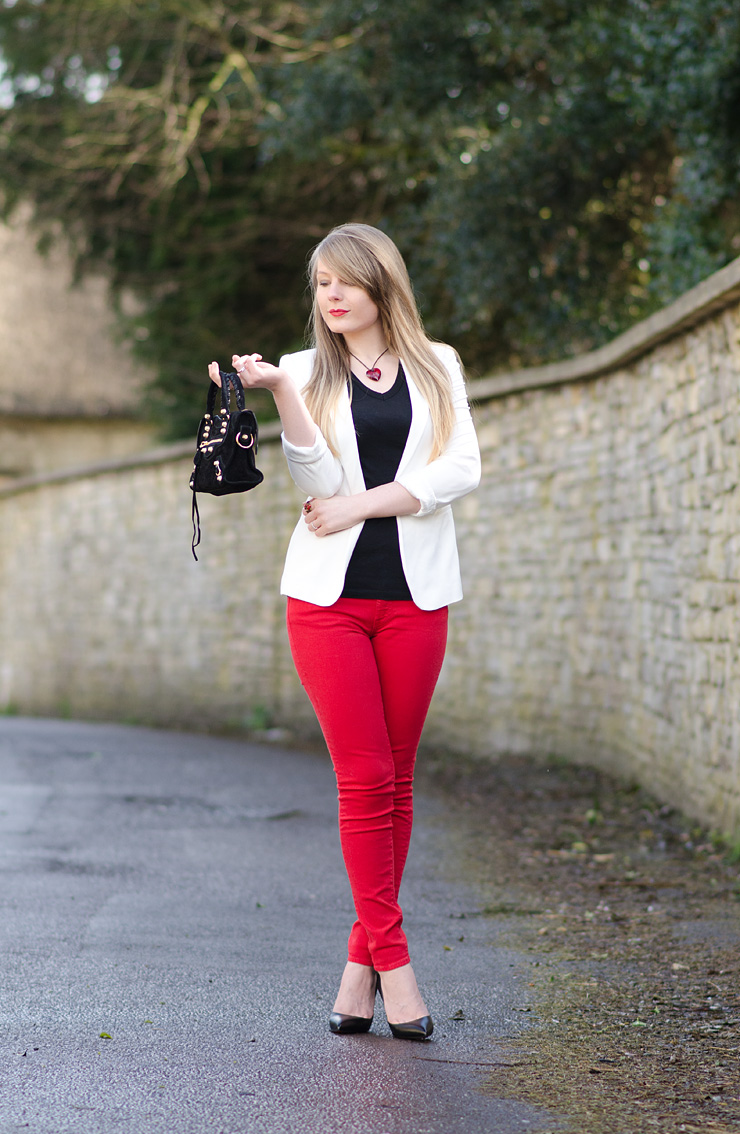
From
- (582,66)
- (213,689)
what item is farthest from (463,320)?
(213,689)

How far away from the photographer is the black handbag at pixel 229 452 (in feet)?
10.4

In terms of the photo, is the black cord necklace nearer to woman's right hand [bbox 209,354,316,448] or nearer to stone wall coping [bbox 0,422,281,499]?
woman's right hand [bbox 209,354,316,448]

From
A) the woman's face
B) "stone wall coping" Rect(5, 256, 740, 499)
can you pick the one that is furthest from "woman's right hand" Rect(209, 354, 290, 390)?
"stone wall coping" Rect(5, 256, 740, 499)

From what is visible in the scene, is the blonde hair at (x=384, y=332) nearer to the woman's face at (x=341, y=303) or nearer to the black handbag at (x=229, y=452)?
the woman's face at (x=341, y=303)

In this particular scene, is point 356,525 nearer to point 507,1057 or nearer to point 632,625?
point 507,1057

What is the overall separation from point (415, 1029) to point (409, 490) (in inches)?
54.4

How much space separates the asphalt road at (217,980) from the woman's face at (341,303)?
187 centimetres

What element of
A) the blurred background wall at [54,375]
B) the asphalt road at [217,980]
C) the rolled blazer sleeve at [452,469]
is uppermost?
the blurred background wall at [54,375]

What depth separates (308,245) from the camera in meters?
14.9

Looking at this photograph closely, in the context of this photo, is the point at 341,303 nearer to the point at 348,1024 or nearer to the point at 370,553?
the point at 370,553

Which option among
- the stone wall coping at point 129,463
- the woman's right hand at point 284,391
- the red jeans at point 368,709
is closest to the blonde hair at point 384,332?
the woman's right hand at point 284,391

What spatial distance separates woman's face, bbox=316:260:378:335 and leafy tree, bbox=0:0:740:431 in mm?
5311

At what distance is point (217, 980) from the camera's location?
3822mm

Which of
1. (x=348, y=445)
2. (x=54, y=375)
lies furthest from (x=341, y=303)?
(x=54, y=375)
